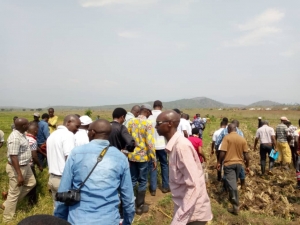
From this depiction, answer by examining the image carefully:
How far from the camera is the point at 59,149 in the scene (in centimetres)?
422

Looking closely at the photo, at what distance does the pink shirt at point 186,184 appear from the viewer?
253cm

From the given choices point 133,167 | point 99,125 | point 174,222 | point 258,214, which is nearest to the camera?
point 174,222

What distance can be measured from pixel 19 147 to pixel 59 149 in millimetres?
862

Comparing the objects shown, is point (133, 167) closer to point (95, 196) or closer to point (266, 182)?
point (95, 196)

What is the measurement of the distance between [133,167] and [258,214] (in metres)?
3.10

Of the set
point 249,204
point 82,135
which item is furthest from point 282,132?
point 82,135

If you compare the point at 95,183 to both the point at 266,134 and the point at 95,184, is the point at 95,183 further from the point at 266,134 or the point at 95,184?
the point at 266,134

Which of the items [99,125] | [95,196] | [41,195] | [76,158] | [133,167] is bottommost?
[41,195]

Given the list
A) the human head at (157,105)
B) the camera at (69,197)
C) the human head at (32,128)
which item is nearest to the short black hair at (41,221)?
the camera at (69,197)

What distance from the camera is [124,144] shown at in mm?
4480

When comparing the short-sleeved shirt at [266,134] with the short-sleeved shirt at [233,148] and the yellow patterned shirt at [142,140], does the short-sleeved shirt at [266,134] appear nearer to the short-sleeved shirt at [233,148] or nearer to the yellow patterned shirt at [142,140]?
the short-sleeved shirt at [233,148]

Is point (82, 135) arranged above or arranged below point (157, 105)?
below

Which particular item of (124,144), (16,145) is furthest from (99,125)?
(16,145)

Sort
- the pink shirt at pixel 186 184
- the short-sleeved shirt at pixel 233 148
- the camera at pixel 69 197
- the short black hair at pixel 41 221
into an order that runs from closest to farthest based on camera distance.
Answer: the short black hair at pixel 41 221, the camera at pixel 69 197, the pink shirt at pixel 186 184, the short-sleeved shirt at pixel 233 148
